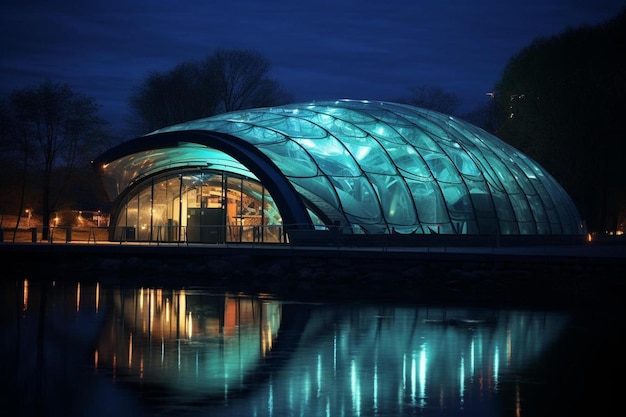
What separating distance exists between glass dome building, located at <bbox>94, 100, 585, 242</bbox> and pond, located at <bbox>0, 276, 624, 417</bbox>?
15.4 meters

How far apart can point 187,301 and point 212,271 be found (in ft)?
28.7

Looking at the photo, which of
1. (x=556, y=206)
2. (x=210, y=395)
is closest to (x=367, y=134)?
(x=556, y=206)

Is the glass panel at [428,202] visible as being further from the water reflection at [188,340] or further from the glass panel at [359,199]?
the water reflection at [188,340]

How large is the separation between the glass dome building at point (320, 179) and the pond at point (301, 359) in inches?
606

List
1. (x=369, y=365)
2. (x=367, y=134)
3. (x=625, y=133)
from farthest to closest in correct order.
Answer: (x=625, y=133)
(x=367, y=134)
(x=369, y=365)

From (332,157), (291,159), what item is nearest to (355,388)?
(291,159)

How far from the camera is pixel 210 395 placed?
1401 centimetres

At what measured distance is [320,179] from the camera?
139 feet

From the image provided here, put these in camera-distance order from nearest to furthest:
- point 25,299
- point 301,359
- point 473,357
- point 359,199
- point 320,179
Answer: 1. point 301,359
2. point 473,357
3. point 25,299
4. point 320,179
5. point 359,199

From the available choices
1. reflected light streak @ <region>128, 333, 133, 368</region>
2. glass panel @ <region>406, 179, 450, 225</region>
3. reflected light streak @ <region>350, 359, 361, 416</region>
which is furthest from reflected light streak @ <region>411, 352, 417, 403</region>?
glass panel @ <region>406, 179, 450, 225</region>

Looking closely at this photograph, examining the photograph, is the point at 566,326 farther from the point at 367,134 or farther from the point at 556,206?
the point at 556,206

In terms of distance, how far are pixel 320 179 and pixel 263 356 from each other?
24958mm

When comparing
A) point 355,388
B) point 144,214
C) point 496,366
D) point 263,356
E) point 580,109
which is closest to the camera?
point 355,388

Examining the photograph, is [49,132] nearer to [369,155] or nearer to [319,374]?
[369,155]
